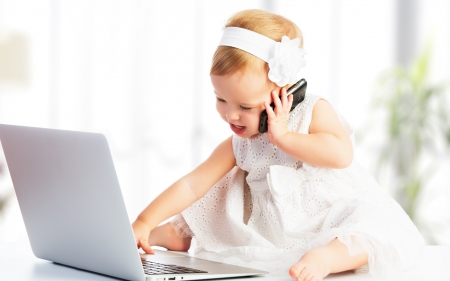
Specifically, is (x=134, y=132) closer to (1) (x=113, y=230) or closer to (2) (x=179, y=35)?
(2) (x=179, y=35)

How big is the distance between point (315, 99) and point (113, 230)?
20.9 inches

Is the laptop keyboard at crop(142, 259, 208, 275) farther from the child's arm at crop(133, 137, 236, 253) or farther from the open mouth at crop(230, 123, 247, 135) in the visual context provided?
the open mouth at crop(230, 123, 247, 135)

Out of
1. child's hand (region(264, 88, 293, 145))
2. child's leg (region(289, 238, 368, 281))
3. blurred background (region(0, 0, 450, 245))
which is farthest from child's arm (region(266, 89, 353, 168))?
blurred background (region(0, 0, 450, 245))

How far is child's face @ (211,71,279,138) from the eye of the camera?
1.07 metres

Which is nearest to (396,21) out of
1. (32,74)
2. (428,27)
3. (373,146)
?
(428,27)

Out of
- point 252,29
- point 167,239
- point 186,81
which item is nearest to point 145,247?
point 167,239

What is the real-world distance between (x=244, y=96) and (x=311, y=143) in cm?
15

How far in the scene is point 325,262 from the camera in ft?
2.86

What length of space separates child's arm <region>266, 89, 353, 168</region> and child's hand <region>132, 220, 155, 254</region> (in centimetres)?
30

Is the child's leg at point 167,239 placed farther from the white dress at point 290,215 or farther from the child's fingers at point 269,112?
the child's fingers at point 269,112

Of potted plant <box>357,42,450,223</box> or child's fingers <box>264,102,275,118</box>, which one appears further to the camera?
potted plant <box>357,42,450,223</box>

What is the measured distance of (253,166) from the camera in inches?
46.6

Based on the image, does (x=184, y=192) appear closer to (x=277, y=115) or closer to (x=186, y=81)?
(x=277, y=115)

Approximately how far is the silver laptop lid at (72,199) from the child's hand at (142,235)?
0.51 ft
